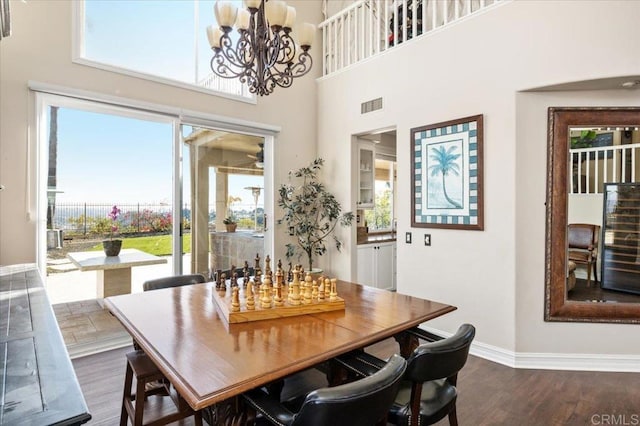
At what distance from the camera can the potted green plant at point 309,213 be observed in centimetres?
483

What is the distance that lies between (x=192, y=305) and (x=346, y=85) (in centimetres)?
372

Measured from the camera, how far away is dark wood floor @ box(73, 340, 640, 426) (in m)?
2.38

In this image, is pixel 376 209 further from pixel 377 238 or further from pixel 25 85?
pixel 25 85

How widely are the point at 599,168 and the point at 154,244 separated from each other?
4.50 metres

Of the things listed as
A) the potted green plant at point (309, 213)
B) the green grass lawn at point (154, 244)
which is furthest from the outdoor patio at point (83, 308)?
the potted green plant at point (309, 213)

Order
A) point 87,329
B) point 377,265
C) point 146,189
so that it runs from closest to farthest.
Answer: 1. point 87,329
2. point 146,189
3. point 377,265

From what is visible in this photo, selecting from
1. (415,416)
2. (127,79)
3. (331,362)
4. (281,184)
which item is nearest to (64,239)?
(127,79)

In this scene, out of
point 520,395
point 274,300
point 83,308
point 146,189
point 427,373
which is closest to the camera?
point 427,373

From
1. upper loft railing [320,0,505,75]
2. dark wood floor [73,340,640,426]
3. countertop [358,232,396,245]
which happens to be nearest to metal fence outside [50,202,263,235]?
dark wood floor [73,340,640,426]

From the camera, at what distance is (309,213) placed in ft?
16.5

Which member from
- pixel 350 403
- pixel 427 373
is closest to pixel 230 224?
pixel 427 373

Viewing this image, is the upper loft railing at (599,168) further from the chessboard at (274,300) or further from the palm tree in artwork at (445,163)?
the chessboard at (274,300)

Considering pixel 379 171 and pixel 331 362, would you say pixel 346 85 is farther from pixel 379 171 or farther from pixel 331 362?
pixel 331 362

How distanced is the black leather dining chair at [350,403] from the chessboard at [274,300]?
1.94 feet
